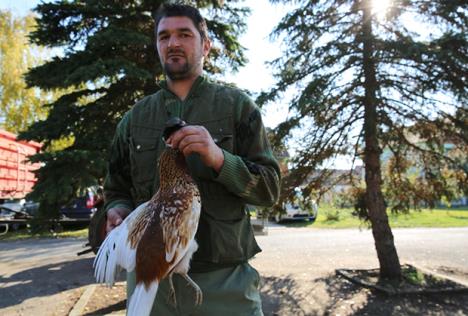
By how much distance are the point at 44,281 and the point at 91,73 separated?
4645mm

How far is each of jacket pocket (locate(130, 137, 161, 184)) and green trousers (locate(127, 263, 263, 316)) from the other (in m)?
0.48

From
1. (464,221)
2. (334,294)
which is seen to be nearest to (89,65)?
(334,294)

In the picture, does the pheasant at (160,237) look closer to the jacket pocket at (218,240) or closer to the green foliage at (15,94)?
the jacket pocket at (218,240)

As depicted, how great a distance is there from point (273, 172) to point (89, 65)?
859 cm

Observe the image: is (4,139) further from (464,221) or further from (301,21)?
(464,221)

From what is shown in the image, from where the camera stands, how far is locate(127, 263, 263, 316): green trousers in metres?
1.85

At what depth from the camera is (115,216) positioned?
1.91 meters

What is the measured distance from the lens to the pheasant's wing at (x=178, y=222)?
5.14 ft

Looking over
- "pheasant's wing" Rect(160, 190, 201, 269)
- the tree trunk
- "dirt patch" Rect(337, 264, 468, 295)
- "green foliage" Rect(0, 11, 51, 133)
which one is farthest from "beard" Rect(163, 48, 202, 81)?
"green foliage" Rect(0, 11, 51, 133)

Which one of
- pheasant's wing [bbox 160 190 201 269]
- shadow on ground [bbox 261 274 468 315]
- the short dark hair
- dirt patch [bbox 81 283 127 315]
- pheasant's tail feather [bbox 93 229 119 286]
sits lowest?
shadow on ground [bbox 261 274 468 315]

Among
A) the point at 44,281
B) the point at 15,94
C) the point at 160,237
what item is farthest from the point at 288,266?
the point at 15,94

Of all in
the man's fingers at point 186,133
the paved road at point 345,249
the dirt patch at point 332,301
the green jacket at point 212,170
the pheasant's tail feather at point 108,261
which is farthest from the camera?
the paved road at point 345,249

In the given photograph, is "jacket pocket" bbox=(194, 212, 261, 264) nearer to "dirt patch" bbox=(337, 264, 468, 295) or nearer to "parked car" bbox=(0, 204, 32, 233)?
"dirt patch" bbox=(337, 264, 468, 295)

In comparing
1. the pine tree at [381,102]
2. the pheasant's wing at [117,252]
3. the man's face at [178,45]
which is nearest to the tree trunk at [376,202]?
the pine tree at [381,102]
